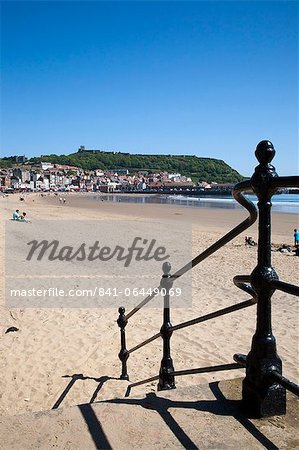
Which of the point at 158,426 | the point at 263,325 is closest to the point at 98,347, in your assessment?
the point at 158,426

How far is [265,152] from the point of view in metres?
1.57

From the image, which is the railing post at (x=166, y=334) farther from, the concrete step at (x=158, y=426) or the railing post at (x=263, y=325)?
the railing post at (x=263, y=325)

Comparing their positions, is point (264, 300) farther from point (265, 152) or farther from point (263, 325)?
point (265, 152)

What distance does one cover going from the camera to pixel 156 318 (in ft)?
21.8

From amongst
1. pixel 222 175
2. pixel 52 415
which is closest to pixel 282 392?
pixel 52 415

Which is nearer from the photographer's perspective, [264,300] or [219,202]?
[264,300]

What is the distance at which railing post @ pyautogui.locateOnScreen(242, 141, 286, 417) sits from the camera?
158 centimetres

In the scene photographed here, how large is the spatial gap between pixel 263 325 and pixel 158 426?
2.38ft

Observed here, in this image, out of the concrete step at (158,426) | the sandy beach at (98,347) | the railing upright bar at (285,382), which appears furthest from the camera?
the sandy beach at (98,347)

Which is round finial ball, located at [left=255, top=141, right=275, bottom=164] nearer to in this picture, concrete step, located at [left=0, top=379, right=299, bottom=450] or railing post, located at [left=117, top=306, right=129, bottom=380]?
concrete step, located at [left=0, top=379, right=299, bottom=450]

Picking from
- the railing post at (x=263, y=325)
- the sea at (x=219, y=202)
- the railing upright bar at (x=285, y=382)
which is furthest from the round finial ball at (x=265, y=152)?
the sea at (x=219, y=202)

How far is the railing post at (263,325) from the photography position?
5.19 feet

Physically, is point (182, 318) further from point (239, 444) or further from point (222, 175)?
point (222, 175)

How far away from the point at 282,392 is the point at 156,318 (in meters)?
4.99
